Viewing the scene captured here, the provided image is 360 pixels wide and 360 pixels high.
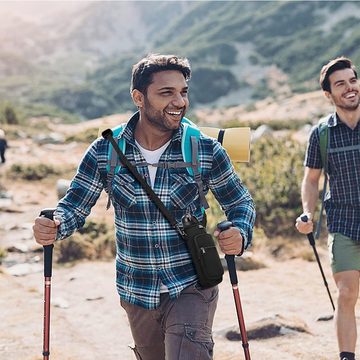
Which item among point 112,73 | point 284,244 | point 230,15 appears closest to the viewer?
point 284,244

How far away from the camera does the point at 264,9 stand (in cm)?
11981

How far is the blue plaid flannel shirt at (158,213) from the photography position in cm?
296

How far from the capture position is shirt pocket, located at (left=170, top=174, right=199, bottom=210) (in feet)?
9.71

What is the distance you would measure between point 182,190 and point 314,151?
5.67ft

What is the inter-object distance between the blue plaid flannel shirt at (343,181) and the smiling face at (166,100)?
1.57 metres

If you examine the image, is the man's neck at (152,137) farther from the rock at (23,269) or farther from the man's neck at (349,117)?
the rock at (23,269)

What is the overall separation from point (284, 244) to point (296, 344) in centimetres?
447

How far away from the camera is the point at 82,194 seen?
125 inches

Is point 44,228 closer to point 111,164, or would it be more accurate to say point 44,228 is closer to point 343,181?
point 111,164

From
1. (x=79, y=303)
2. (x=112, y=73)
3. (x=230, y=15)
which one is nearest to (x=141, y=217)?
(x=79, y=303)

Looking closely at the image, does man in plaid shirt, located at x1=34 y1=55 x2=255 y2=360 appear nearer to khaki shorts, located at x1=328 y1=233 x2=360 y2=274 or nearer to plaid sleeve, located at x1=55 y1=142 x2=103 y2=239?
plaid sleeve, located at x1=55 y1=142 x2=103 y2=239

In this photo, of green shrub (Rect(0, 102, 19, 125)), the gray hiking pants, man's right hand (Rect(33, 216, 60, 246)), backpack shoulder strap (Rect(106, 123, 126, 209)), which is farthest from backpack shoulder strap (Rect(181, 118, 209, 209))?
green shrub (Rect(0, 102, 19, 125))

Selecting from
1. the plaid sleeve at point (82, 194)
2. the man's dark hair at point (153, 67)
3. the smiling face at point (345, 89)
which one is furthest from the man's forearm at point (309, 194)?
the plaid sleeve at point (82, 194)

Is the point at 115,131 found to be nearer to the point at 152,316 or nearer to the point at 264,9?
the point at 152,316
